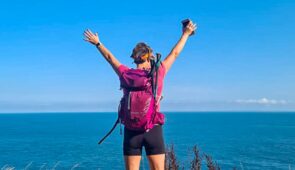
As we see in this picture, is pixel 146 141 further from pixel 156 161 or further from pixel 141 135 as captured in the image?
pixel 156 161

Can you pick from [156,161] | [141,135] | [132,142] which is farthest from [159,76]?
[156,161]

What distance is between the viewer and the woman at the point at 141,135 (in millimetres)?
3914

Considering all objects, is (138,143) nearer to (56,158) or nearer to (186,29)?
(186,29)

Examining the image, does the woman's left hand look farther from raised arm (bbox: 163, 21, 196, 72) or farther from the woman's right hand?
the woman's right hand

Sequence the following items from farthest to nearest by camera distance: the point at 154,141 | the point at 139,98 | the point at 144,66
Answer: the point at 144,66, the point at 154,141, the point at 139,98

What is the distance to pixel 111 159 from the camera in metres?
66.9

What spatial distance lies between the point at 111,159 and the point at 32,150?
31697 mm

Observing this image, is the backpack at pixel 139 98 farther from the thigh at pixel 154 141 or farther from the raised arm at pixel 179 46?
the raised arm at pixel 179 46

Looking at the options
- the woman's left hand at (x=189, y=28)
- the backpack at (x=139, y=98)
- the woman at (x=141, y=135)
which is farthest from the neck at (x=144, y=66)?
the woman's left hand at (x=189, y=28)

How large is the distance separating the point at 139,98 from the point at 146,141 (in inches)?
18.3

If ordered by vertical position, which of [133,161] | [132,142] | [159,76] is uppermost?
[159,76]

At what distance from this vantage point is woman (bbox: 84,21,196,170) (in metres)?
3.91

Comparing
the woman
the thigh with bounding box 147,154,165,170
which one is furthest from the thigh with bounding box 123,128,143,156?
the thigh with bounding box 147,154,165,170

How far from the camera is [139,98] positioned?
3.80 m
